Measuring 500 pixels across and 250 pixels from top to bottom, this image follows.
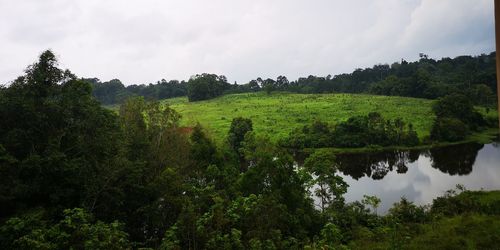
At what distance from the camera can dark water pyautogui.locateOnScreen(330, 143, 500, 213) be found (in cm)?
3484

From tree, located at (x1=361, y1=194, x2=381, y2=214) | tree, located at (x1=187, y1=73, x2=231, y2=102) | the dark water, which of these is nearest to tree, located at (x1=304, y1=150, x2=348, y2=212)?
tree, located at (x1=361, y1=194, x2=381, y2=214)

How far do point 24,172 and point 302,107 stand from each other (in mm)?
68694

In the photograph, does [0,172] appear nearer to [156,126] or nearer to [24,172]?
[24,172]

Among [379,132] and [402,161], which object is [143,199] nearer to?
[402,161]

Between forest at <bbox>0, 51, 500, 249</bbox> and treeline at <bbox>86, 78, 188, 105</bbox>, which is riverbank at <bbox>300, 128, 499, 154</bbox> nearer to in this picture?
forest at <bbox>0, 51, 500, 249</bbox>

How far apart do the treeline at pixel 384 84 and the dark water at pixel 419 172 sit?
34807 millimetres

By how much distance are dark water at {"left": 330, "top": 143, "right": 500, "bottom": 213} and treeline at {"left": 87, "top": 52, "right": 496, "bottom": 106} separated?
34.8m

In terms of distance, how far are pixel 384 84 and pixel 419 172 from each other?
206 ft

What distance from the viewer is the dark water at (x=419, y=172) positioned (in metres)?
34.8

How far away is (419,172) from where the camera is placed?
41.5 m

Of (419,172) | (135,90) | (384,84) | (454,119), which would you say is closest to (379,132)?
(454,119)

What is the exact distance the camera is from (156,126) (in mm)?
29219

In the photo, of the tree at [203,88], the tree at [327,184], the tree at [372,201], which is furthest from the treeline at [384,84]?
the tree at [372,201]

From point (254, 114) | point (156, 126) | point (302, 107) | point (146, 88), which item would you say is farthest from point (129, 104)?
point (146, 88)
